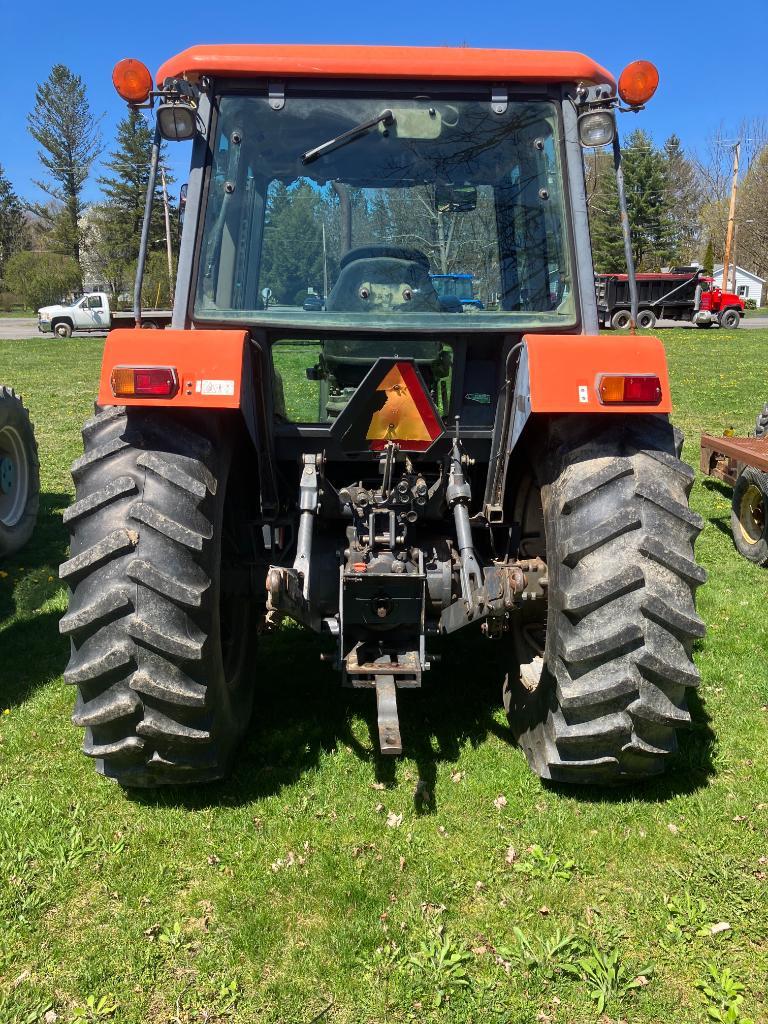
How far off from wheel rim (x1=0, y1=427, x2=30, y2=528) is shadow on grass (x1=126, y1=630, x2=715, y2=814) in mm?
2981

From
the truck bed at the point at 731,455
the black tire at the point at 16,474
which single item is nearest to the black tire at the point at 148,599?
the black tire at the point at 16,474

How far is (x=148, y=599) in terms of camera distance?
2.81m

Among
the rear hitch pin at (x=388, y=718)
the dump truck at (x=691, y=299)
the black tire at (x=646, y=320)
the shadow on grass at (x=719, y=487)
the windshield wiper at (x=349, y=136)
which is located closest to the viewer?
the rear hitch pin at (x=388, y=718)

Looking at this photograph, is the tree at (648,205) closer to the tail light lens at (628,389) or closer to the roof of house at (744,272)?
the roof of house at (744,272)

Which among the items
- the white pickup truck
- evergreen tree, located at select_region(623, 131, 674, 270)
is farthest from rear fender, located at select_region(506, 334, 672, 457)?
evergreen tree, located at select_region(623, 131, 674, 270)

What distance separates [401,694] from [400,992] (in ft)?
5.86

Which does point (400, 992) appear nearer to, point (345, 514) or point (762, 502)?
point (345, 514)

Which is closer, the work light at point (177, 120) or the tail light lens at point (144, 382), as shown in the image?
the tail light lens at point (144, 382)

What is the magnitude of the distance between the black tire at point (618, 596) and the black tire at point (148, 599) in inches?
50.6

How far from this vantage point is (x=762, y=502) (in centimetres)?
637

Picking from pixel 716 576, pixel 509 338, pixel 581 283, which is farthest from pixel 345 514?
pixel 716 576

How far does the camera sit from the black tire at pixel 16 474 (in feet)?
20.7

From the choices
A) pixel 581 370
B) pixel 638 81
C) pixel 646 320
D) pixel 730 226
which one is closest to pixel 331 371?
pixel 581 370

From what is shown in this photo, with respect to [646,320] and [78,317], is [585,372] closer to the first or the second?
[646,320]
